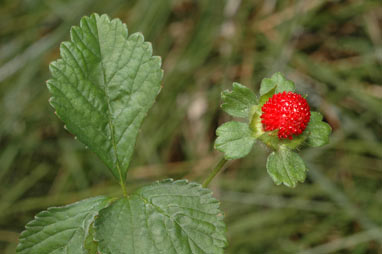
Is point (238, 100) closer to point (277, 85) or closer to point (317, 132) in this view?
point (277, 85)

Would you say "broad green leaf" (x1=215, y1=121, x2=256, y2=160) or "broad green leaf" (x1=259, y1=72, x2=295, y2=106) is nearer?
"broad green leaf" (x1=215, y1=121, x2=256, y2=160)

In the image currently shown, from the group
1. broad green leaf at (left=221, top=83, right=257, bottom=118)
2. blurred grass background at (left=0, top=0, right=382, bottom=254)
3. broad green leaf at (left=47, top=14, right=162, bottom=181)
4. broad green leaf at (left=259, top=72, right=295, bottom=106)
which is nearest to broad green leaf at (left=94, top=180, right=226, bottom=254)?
broad green leaf at (left=47, top=14, right=162, bottom=181)

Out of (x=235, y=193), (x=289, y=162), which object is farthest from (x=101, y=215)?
(x=235, y=193)

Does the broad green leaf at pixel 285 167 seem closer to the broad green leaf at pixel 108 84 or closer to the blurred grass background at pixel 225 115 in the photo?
the broad green leaf at pixel 108 84

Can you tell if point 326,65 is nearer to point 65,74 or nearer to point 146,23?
point 146,23

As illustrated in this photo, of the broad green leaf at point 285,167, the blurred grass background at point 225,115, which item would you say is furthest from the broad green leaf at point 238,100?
the blurred grass background at point 225,115

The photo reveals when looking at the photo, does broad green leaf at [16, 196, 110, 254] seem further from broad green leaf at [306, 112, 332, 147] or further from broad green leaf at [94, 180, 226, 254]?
broad green leaf at [306, 112, 332, 147]

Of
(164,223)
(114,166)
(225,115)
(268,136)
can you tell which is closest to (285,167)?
(268,136)
